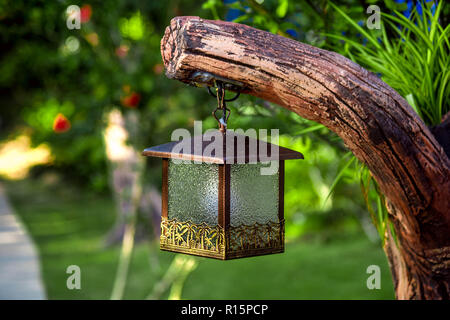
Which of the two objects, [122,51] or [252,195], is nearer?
[252,195]

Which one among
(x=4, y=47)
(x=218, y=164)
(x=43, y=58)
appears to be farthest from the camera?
(x=4, y=47)

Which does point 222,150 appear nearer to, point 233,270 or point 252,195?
point 252,195

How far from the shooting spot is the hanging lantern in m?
2.16

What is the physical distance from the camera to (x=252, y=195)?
2.30 metres

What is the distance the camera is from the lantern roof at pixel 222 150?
2070mm

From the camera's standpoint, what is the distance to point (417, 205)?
90.9 inches

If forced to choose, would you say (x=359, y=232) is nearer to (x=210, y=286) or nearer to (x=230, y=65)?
(x=210, y=286)

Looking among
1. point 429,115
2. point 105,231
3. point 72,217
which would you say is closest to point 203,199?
point 429,115

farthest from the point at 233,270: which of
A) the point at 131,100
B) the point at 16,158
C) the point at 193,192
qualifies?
the point at 16,158

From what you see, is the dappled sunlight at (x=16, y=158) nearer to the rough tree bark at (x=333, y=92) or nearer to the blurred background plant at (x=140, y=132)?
the blurred background plant at (x=140, y=132)

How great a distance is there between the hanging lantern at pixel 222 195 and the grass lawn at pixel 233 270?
3.78 metres

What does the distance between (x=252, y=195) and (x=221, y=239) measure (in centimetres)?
23

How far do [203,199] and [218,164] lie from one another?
17cm

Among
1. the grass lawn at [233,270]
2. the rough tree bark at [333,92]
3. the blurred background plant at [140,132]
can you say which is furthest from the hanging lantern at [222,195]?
the grass lawn at [233,270]
